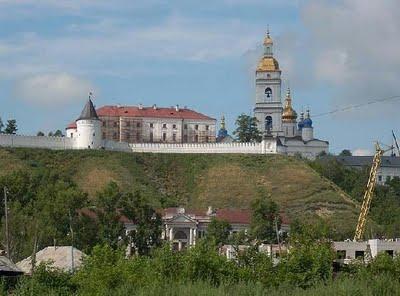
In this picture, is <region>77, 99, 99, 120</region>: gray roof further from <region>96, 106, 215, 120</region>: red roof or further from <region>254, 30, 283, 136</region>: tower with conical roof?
<region>254, 30, 283, 136</region>: tower with conical roof

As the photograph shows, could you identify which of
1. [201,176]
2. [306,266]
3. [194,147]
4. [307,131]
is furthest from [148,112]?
[306,266]

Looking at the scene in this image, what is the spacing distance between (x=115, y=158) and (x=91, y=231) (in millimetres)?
51391

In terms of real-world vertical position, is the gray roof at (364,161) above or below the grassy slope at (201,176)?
above

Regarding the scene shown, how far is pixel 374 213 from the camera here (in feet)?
440

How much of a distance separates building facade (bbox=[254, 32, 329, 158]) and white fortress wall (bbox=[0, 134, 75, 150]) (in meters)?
35.4

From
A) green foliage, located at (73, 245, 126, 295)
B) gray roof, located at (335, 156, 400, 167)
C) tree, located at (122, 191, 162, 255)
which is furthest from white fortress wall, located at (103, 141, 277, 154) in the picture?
green foliage, located at (73, 245, 126, 295)

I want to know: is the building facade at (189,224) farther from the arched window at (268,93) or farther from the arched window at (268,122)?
the arched window at (268,93)

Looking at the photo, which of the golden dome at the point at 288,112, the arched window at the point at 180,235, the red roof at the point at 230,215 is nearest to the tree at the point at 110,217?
the red roof at the point at 230,215

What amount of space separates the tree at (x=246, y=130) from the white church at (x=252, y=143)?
1788mm

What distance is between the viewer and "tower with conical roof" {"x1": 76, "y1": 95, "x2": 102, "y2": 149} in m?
149

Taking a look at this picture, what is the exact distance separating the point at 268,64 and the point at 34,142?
161ft

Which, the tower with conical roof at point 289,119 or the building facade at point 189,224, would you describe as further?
the tower with conical roof at point 289,119

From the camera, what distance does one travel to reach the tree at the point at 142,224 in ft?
321

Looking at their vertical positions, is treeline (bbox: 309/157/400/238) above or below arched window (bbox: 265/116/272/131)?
below
